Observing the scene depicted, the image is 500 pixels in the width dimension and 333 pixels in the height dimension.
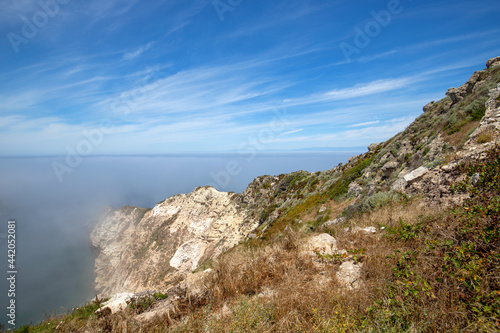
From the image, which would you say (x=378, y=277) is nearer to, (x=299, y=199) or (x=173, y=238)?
(x=299, y=199)

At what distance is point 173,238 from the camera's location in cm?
4888

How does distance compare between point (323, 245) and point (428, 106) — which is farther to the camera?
point (428, 106)

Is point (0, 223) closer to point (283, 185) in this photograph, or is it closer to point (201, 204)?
point (201, 204)

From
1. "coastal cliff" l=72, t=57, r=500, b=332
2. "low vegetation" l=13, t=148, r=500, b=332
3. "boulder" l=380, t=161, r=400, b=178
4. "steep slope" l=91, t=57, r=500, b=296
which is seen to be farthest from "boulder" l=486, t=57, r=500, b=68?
"low vegetation" l=13, t=148, r=500, b=332

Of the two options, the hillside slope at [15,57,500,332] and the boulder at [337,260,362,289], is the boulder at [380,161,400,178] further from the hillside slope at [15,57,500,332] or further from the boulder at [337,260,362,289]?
the boulder at [337,260,362,289]

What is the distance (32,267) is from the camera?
93.2m

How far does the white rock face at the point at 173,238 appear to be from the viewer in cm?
4159

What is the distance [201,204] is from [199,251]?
11.7m

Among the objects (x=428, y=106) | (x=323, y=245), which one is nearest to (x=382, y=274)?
(x=323, y=245)

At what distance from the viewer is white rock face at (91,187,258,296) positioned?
136 feet

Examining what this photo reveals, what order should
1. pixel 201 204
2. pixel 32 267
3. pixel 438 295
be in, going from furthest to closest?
pixel 32 267 → pixel 201 204 → pixel 438 295

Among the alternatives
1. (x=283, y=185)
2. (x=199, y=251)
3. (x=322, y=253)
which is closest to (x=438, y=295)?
(x=322, y=253)

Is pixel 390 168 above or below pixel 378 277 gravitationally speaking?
above

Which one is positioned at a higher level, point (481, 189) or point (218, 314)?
point (481, 189)
